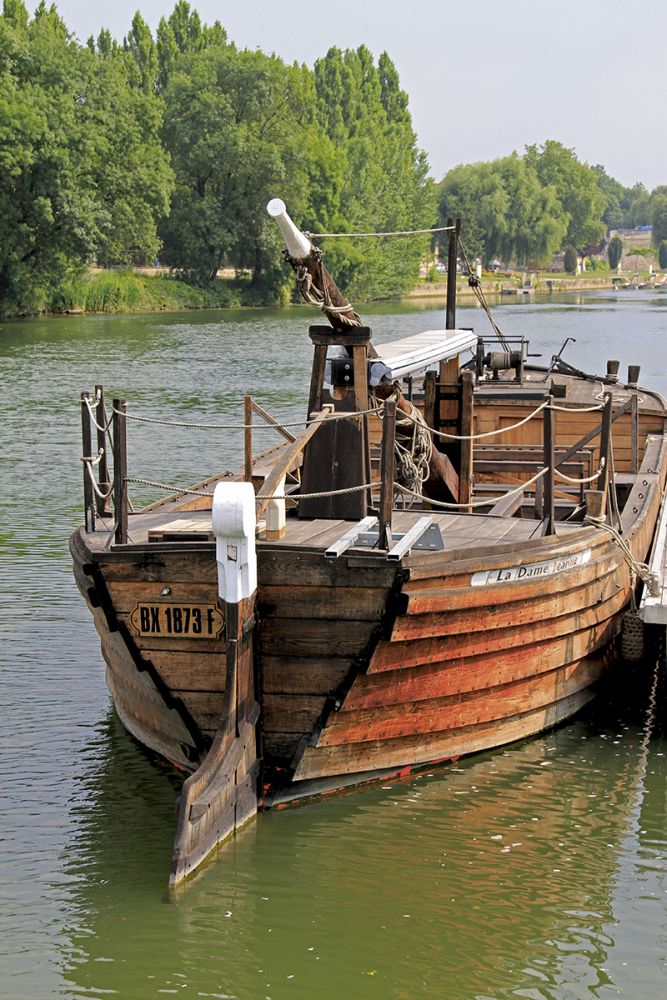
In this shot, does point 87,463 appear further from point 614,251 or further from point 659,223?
point 659,223

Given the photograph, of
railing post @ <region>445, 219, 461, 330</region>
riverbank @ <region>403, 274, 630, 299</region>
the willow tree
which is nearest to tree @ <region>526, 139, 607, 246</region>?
riverbank @ <region>403, 274, 630, 299</region>

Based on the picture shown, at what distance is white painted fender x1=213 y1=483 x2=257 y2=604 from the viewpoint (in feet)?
24.7

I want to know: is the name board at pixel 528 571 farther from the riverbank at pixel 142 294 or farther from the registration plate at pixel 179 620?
the riverbank at pixel 142 294

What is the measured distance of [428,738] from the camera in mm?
8773

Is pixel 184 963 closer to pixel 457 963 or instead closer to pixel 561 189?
pixel 457 963

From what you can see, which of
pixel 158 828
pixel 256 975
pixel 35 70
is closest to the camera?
pixel 256 975

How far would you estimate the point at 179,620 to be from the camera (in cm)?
805

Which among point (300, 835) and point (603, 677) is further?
point (603, 677)

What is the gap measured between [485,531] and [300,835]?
2486 millimetres

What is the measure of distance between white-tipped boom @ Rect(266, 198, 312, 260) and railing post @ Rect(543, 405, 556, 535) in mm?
1965

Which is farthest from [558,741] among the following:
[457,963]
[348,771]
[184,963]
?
[184,963]

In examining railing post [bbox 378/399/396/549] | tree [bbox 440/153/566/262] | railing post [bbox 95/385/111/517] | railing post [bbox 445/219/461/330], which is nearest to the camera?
railing post [bbox 378/399/396/549]

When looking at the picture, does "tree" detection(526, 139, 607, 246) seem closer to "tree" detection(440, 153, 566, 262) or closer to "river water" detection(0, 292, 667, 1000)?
"tree" detection(440, 153, 566, 262)

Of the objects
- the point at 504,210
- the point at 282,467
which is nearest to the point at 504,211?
the point at 504,210
